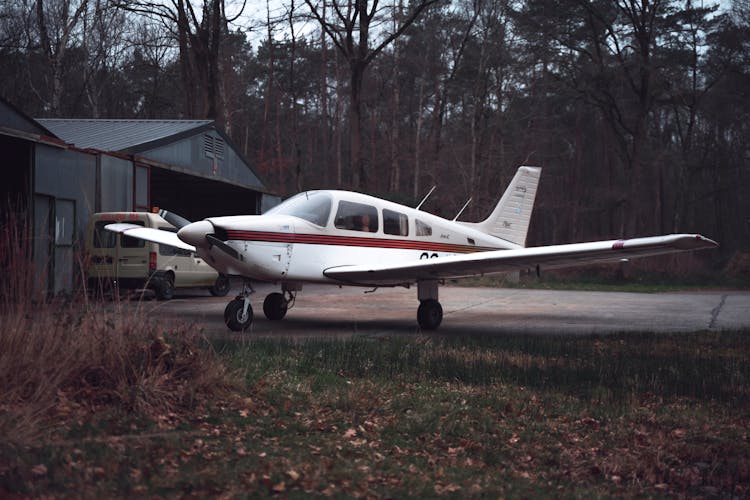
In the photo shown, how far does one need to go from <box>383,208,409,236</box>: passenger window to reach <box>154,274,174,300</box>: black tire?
7359mm

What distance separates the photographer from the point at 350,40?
95.9ft

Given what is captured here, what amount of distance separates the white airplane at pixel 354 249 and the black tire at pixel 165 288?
375cm

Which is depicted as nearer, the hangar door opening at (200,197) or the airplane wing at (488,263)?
the airplane wing at (488,263)

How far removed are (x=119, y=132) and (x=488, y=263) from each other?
48.7ft

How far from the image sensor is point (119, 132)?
21516mm

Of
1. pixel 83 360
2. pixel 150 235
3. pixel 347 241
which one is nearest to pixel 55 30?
pixel 150 235

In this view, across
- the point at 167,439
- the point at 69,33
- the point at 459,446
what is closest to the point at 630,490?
the point at 459,446

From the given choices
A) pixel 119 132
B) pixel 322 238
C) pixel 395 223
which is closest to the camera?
pixel 322 238

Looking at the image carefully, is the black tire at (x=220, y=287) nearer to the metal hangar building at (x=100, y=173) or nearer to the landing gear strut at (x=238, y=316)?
the metal hangar building at (x=100, y=173)

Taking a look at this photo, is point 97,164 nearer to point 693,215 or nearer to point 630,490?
point 630,490

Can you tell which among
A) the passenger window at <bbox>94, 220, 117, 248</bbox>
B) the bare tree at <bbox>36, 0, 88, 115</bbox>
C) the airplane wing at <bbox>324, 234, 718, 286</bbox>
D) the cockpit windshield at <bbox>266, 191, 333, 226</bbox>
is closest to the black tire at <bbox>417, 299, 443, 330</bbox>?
the airplane wing at <bbox>324, 234, 718, 286</bbox>

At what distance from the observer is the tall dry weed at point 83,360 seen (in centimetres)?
468

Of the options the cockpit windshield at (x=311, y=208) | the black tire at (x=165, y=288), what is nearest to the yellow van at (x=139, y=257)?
the black tire at (x=165, y=288)

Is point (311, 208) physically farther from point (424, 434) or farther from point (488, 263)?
point (424, 434)
